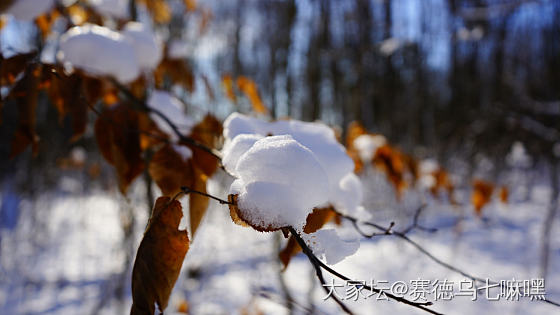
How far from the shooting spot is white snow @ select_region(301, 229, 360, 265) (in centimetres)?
32

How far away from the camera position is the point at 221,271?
134 inches

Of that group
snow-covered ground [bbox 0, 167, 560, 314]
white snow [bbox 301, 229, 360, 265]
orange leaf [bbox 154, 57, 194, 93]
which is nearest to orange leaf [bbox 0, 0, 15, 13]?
orange leaf [bbox 154, 57, 194, 93]

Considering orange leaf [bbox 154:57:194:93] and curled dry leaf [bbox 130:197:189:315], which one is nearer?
curled dry leaf [bbox 130:197:189:315]

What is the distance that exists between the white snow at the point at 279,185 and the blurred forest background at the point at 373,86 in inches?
21.7

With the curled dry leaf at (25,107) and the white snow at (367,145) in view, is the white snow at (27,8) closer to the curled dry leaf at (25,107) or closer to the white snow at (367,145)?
the curled dry leaf at (25,107)

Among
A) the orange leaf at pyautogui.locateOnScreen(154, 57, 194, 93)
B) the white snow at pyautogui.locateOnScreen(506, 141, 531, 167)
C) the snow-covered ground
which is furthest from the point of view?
the white snow at pyautogui.locateOnScreen(506, 141, 531, 167)

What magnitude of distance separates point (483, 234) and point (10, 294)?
499 cm

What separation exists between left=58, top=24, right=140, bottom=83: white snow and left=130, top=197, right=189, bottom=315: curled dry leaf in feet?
1.47

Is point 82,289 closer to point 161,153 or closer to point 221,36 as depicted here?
point 161,153

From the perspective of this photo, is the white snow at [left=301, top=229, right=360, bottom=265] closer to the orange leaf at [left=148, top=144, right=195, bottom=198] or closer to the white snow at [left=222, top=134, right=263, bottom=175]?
the white snow at [left=222, top=134, right=263, bottom=175]

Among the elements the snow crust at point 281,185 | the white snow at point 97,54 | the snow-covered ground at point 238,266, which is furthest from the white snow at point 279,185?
the snow-covered ground at point 238,266

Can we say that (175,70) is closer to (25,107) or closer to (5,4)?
(5,4)

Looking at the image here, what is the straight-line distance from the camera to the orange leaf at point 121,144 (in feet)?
1.70

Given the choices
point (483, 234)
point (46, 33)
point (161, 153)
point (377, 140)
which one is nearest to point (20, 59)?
point (161, 153)
